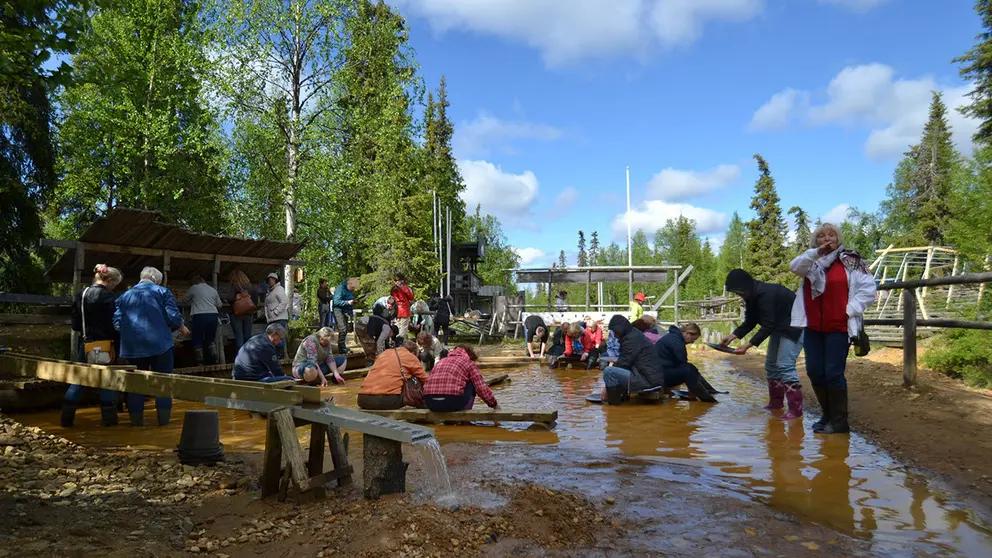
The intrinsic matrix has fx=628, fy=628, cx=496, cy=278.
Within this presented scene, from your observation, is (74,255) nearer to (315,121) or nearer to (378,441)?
(378,441)

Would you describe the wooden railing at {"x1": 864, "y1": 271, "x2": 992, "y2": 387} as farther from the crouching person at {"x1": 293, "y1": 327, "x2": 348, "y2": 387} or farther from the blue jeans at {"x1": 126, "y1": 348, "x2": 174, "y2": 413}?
the blue jeans at {"x1": 126, "y1": 348, "x2": 174, "y2": 413}

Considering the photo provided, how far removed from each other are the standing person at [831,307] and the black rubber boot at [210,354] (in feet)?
32.7

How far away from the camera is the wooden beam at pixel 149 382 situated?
15.8 feet

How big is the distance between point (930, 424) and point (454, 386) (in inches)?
198

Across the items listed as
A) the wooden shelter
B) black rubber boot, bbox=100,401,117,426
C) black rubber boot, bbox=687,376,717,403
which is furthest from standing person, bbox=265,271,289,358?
black rubber boot, bbox=687,376,717,403

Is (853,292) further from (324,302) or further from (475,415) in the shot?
(324,302)

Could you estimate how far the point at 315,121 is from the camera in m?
20.6

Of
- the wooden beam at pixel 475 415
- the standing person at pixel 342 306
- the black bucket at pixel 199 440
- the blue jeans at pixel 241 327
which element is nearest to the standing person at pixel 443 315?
the standing person at pixel 342 306

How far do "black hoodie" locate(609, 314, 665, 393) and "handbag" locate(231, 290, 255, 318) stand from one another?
22.2ft

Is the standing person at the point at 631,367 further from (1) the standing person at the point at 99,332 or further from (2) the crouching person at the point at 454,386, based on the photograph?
(1) the standing person at the point at 99,332

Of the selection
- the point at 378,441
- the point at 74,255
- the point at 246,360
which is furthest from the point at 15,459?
the point at 74,255

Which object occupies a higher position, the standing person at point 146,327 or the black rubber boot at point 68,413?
the standing person at point 146,327

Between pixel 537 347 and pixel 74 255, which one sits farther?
pixel 537 347

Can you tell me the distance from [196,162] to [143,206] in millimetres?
2453
